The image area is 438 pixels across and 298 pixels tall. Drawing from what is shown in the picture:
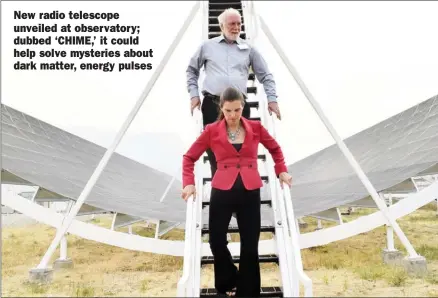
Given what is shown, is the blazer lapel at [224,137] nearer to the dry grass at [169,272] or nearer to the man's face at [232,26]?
the man's face at [232,26]

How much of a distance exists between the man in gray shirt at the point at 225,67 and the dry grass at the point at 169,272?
A: 118 inches

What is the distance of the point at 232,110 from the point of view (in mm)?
2873

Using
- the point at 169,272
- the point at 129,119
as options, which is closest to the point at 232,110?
the point at 129,119

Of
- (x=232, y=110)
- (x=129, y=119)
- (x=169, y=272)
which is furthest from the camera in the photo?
(x=169, y=272)

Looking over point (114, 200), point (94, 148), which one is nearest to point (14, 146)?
point (114, 200)

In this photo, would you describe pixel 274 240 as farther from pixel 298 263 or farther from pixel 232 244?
pixel 232 244

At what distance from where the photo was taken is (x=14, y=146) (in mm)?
6332

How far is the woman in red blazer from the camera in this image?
116 inches

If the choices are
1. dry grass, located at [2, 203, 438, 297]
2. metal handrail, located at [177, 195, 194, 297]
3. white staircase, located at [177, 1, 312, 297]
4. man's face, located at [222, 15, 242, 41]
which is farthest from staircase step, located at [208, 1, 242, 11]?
metal handrail, located at [177, 195, 194, 297]

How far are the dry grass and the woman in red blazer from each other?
9.55 ft

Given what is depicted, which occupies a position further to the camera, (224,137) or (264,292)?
(264,292)

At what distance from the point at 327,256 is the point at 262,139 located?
6250 mm

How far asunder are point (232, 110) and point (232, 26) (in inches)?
46.1

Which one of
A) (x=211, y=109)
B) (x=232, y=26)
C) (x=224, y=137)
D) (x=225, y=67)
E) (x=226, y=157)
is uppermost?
(x=232, y=26)
